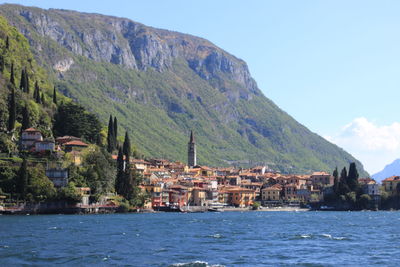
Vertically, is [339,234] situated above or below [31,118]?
below

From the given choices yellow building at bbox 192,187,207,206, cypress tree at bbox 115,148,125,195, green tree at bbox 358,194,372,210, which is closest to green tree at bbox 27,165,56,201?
cypress tree at bbox 115,148,125,195

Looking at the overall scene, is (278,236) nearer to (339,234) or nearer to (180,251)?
(339,234)

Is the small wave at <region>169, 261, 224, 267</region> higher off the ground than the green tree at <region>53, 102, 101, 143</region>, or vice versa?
the green tree at <region>53, 102, 101, 143</region>

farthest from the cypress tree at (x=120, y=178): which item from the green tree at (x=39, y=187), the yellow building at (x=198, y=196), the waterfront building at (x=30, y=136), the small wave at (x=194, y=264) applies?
the small wave at (x=194, y=264)

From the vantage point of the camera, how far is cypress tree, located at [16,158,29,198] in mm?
125688

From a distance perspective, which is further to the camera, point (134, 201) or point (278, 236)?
point (134, 201)

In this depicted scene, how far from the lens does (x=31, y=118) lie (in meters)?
160

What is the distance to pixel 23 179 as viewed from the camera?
126m

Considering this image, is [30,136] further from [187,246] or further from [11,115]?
[187,246]

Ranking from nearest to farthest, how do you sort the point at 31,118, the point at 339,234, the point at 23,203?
the point at 339,234, the point at 23,203, the point at 31,118

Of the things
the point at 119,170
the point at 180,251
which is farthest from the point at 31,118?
the point at 180,251

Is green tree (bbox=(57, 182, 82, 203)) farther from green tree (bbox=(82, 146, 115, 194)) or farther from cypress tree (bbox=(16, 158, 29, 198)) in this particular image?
cypress tree (bbox=(16, 158, 29, 198))

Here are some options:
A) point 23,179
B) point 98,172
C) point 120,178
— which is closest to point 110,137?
point 120,178

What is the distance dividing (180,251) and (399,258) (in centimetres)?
1948
